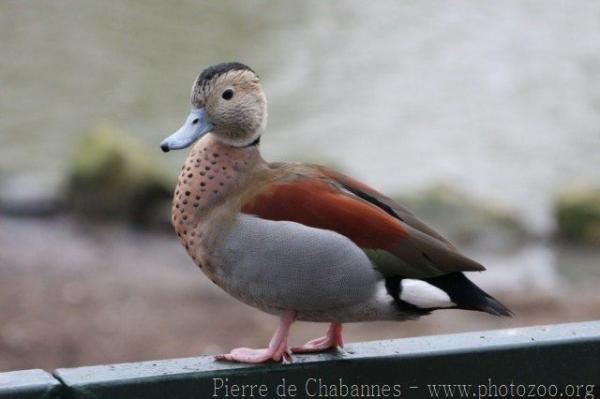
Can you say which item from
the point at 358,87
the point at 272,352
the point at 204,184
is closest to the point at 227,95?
the point at 204,184

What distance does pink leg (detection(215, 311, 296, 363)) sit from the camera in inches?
125

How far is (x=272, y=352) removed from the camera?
3227mm

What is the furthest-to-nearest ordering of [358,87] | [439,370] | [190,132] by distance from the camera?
[358,87] → [190,132] → [439,370]

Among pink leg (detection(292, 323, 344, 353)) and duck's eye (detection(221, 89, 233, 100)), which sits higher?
duck's eye (detection(221, 89, 233, 100))

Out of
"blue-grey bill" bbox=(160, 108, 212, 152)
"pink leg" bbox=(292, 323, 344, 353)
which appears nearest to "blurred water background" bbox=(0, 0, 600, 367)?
"pink leg" bbox=(292, 323, 344, 353)

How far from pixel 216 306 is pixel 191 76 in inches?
255

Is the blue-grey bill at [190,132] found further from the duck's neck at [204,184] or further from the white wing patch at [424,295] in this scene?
the white wing patch at [424,295]

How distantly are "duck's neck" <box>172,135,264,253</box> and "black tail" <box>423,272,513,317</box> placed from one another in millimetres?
587

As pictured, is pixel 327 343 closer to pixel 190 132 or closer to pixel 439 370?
pixel 439 370

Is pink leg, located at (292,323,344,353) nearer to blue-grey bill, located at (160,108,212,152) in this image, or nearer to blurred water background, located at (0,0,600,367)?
blue-grey bill, located at (160,108,212,152)

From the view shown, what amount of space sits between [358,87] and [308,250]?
34.4 ft

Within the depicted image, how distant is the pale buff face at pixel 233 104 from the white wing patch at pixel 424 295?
618 millimetres

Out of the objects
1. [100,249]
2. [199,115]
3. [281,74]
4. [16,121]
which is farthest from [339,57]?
[199,115]

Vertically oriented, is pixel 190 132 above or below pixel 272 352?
above
